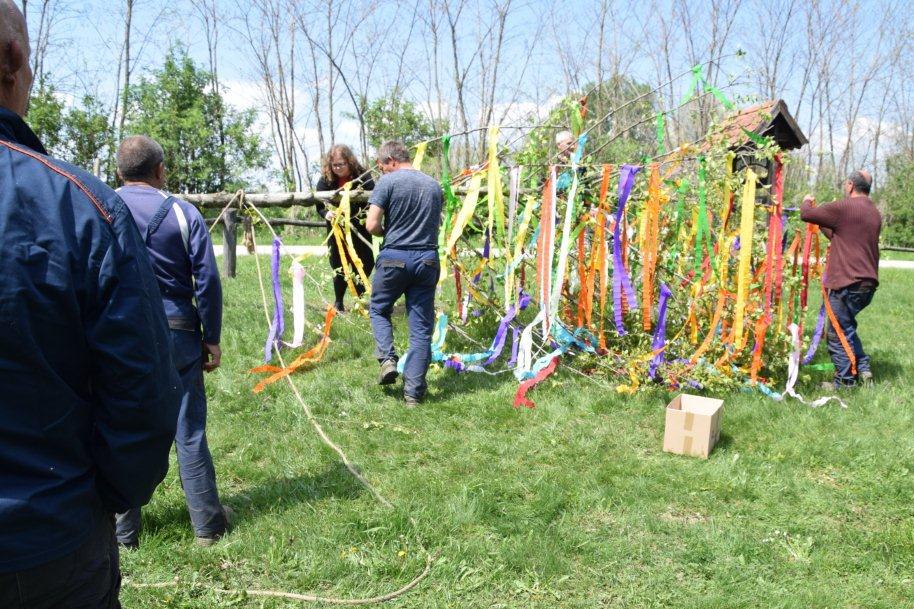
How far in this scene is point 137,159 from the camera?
9.27ft

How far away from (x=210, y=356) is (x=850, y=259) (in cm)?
472

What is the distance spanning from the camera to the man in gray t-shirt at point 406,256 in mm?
4695

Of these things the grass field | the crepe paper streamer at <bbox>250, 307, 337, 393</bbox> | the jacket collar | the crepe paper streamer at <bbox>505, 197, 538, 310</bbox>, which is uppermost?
the jacket collar

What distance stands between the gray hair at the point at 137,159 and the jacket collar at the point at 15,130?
1.58 metres

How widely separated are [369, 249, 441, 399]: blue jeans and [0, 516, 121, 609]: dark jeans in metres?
3.34

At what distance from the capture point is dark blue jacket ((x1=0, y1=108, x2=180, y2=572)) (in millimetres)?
1214

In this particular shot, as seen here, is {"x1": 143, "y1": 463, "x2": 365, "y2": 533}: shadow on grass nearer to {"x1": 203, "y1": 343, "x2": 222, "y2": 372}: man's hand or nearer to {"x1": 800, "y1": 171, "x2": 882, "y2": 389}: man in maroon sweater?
{"x1": 203, "y1": 343, "x2": 222, "y2": 372}: man's hand

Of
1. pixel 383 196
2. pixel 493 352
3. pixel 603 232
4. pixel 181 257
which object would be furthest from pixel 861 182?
pixel 181 257

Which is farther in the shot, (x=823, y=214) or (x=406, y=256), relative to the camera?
(x=823, y=214)

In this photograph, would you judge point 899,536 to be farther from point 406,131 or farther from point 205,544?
point 406,131

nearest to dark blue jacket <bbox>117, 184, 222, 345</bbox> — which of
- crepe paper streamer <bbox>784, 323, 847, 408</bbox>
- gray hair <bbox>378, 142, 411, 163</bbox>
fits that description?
gray hair <bbox>378, 142, 411, 163</bbox>

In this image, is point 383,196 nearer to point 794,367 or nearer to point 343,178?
point 343,178

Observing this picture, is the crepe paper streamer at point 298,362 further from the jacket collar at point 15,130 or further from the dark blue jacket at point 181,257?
the jacket collar at point 15,130

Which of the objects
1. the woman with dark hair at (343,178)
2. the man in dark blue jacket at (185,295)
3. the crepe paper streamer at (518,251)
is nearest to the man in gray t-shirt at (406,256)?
the crepe paper streamer at (518,251)
